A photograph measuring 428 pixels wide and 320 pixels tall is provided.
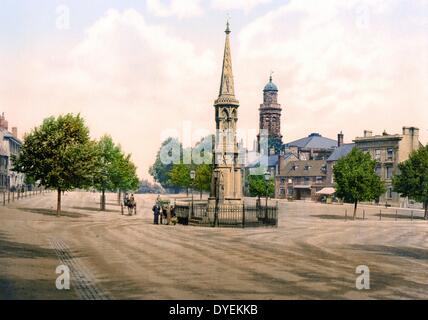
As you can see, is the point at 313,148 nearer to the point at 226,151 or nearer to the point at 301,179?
the point at 301,179

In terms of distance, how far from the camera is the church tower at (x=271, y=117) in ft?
454

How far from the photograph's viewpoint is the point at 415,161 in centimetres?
5675

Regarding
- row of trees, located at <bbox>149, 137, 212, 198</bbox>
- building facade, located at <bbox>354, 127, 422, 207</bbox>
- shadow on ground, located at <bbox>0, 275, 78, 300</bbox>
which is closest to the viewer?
shadow on ground, located at <bbox>0, 275, 78, 300</bbox>

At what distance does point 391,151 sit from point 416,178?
2454cm

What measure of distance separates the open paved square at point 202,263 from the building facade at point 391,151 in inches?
1945

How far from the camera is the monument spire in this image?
38.2 meters

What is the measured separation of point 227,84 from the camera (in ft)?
127

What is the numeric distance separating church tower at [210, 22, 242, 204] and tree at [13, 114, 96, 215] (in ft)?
33.1

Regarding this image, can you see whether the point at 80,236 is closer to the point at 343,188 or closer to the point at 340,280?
the point at 340,280

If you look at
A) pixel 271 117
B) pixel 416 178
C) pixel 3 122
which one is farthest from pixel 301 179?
pixel 3 122

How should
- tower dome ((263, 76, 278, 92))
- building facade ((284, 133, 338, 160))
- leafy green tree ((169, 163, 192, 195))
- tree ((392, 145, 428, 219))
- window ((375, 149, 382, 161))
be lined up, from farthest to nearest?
tower dome ((263, 76, 278, 92)), building facade ((284, 133, 338, 160)), leafy green tree ((169, 163, 192, 195)), window ((375, 149, 382, 161)), tree ((392, 145, 428, 219))

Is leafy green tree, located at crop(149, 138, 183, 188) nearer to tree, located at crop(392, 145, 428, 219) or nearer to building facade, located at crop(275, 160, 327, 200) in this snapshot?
building facade, located at crop(275, 160, 327, 200)

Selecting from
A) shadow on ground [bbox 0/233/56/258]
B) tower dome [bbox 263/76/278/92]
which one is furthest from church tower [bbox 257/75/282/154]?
shadow on ground [bbox 0/233/56/258]
